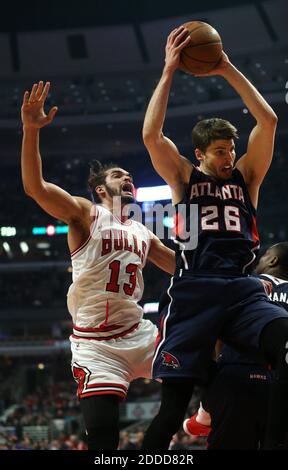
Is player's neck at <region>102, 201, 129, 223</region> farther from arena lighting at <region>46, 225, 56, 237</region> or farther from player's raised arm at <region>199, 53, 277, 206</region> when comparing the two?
arena lighting at <region>46, 225, 56, 237</region>

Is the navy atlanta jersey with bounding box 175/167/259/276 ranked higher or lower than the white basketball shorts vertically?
higher

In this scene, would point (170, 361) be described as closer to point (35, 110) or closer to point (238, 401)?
point (238, 401)

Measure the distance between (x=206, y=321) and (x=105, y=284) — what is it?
1.15 m

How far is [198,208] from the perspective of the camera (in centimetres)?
421

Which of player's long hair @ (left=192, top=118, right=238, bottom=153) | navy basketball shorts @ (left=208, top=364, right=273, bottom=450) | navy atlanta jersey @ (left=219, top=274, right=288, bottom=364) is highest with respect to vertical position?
player's long hair @ (left=192, top=118, right=238, bottom=153)

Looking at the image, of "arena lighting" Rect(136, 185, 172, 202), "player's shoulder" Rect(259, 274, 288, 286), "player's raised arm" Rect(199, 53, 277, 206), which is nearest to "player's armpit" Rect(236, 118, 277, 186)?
"player's raised arm" Rect(199, 53, 277, 206)

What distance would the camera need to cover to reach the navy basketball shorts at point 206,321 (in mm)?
3938

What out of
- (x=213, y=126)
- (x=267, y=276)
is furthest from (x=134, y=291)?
(x=213, y=126)

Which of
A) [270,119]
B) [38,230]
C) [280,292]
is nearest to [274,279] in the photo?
[280,292]

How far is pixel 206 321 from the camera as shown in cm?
397

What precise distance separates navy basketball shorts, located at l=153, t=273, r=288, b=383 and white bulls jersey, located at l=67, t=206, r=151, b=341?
2.73 feet

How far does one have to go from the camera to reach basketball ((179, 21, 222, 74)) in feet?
14.2

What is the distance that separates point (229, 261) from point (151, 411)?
769 inches

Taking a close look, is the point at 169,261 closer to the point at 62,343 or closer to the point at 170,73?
the point at 170,73
